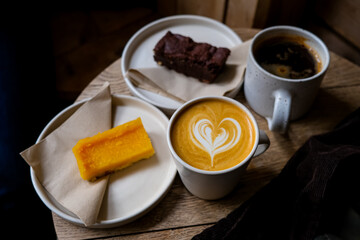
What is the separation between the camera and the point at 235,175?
0.80m

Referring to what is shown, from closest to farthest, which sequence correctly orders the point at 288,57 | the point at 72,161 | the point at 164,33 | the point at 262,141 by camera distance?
1. the point at 262,141
2. the point at 72,161
3. the point at 288,57
4. the point at 164,33

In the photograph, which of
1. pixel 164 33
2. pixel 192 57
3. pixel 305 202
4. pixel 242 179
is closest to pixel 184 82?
pixel 192 57

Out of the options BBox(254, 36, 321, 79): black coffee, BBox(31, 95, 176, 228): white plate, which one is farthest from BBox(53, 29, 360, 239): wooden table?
BBox(254, 36, 321, 79): black coffee

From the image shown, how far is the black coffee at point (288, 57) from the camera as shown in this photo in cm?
99

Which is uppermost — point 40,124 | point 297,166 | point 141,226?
point 297,166

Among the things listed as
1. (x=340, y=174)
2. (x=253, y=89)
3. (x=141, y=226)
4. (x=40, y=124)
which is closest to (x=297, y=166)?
(x=340, y=174)

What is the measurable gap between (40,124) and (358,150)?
0.99 meters

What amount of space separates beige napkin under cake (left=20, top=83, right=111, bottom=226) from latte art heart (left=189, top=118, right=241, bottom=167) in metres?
0.26

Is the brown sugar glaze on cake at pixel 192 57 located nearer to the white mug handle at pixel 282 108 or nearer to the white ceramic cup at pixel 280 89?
the white ceramic cup at pixel 280 89

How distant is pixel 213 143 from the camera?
83cm

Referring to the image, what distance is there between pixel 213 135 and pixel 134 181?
0.24 meters

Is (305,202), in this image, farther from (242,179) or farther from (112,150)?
(112,150)

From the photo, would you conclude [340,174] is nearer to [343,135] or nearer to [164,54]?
[343,135]

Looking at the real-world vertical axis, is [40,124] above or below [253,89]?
below
